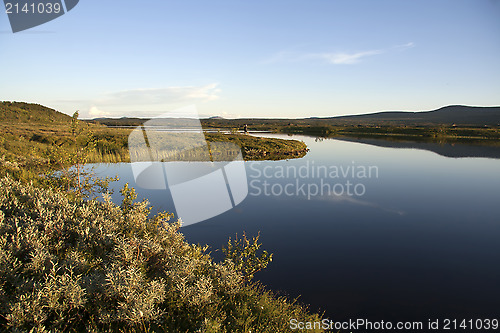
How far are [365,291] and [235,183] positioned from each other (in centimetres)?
1843

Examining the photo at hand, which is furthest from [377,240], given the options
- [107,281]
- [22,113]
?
[22,113]

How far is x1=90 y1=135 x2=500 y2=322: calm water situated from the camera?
10555mm

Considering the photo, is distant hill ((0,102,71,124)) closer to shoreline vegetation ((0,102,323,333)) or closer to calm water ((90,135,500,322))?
calm water ((90,135,500,322))

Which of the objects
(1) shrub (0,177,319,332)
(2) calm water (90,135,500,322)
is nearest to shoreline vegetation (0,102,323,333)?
(1) shrub (0,177,319,332)

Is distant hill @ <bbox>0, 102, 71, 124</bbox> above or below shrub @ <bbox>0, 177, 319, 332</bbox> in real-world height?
above

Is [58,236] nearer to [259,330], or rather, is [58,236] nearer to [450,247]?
[259,330]

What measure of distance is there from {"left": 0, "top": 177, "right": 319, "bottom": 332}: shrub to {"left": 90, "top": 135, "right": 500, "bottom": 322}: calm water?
5081mm

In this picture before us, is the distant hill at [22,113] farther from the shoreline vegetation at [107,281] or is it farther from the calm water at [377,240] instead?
the shoreline vegetation at [107,281]

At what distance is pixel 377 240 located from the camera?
15477 millimetres

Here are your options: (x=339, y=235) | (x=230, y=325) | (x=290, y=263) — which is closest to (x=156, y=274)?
(x=230, y=325)

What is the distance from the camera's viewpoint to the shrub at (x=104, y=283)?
4184mm

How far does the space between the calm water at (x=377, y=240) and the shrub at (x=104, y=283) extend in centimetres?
508

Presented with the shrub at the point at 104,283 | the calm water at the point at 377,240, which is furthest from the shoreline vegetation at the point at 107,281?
the calm water at the point at 377,240

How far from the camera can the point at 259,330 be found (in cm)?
541
